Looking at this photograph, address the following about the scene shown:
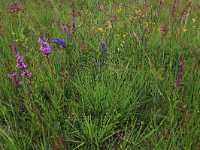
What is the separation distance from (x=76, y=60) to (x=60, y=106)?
61 cm

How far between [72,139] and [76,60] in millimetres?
813

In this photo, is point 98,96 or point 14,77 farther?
point 14,77

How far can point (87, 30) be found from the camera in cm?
254

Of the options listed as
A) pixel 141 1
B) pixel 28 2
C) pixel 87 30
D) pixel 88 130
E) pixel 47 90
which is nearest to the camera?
pixel 88 130

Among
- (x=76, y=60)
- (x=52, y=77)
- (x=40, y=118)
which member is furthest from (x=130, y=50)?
(x=40, y=118)

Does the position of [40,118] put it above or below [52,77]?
below

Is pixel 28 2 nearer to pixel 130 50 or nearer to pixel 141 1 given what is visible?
pixel 141 1

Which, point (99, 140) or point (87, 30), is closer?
point (99, 140)

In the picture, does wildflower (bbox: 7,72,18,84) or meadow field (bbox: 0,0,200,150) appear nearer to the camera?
meadow field (bbox: 0,0,200,150)

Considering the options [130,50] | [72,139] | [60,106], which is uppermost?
[130,50]

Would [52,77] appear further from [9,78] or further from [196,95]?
[196,95]

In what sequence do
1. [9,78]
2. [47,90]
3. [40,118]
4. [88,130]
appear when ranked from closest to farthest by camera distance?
[88,130]
[40,118]
[47,90]
[9,78]

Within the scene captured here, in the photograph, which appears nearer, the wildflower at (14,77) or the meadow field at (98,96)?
the meadow field at (98,96)

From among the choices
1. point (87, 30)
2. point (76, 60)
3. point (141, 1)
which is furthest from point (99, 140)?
point (141, 1)
